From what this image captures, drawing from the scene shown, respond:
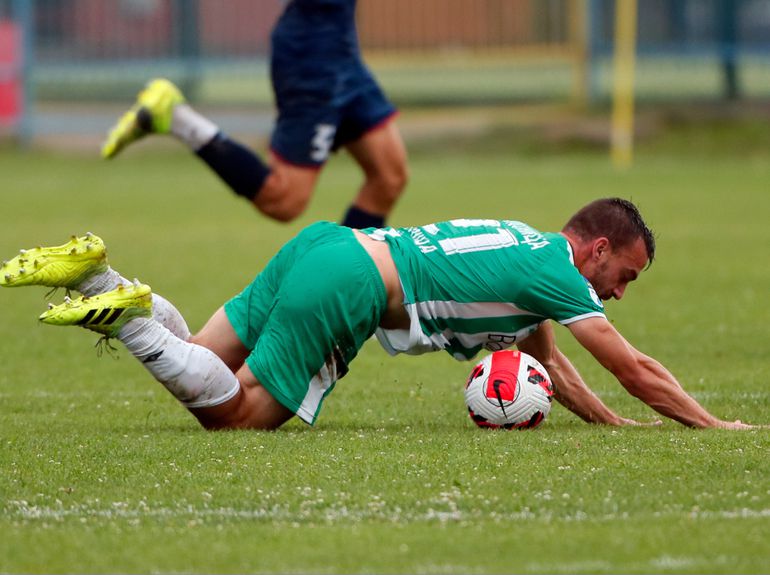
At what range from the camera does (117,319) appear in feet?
19.1

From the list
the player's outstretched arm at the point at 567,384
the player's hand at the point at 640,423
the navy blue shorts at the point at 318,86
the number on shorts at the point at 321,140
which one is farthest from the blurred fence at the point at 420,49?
the player's hand at the point at 640,423

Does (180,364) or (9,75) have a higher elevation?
(180,364)

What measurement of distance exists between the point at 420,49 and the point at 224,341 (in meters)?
23.6

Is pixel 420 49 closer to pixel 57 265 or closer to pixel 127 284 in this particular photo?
pixel 127 284

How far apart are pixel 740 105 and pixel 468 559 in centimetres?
2347

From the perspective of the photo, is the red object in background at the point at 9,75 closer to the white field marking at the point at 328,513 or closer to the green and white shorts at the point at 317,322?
the green and white shorts at the point at 317,322

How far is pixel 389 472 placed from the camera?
523 cm

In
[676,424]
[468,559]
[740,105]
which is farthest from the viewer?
[740,105]

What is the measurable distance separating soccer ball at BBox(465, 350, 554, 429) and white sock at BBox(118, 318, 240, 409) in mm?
1043

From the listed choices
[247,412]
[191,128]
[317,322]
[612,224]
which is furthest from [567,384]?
[191,128]

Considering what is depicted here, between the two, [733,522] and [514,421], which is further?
[514,421]

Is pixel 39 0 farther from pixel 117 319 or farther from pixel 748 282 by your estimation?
pixel 117 319

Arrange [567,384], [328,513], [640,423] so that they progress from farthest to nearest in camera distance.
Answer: [567,384]
[640,423]
[328,513]

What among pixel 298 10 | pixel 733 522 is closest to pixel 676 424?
pixel 733 522
